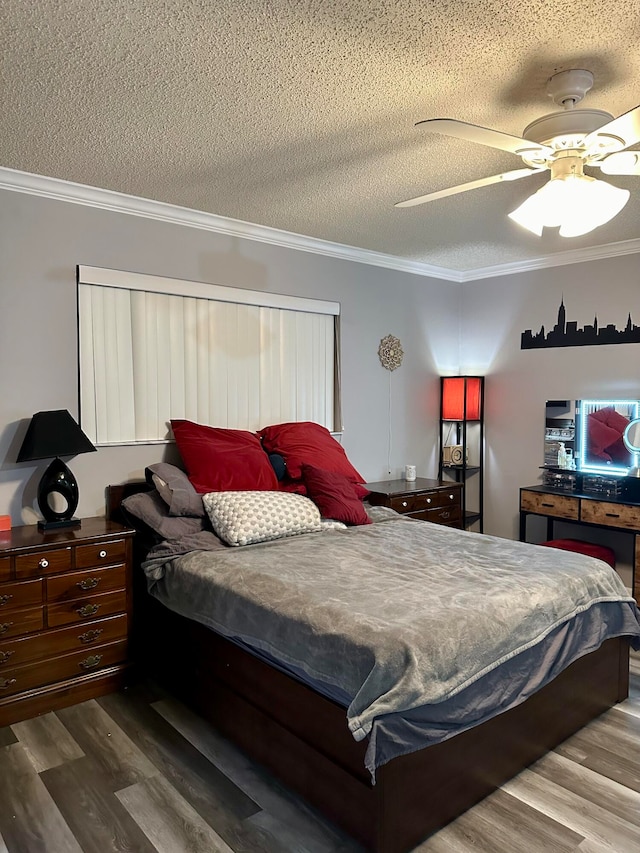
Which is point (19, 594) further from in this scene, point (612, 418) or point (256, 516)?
point (612, 418)

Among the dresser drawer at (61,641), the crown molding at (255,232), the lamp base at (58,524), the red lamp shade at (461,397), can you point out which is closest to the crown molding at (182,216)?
the crown molding at (255,232)

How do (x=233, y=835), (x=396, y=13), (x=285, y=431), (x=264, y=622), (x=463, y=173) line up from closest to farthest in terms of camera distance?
(x=396, y=13)
(x=233, y=835)
(x=264, y=622)
(x=463, y=173)
(x=285, y=431)

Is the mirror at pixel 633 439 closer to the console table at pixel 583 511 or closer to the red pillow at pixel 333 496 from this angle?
the console table at pixel 583 511

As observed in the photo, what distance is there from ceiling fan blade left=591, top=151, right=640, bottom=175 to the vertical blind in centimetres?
233

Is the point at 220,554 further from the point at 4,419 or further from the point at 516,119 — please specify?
the point at 516,119

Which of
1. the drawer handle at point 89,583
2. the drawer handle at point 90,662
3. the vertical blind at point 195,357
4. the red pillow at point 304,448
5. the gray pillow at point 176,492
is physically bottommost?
the drawer handle at point 90,662

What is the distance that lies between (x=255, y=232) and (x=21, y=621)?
264cm

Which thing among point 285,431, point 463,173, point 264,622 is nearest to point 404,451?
point 285,431

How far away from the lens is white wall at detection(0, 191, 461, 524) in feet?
10.3

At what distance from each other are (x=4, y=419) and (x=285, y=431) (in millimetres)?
1637

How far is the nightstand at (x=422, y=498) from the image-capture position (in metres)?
4.31

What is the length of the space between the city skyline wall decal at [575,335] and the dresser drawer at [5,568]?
13.3 ft

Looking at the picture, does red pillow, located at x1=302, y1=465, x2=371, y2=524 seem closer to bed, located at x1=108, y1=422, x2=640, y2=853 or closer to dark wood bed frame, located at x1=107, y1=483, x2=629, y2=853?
bed, located at x1=108, y1=422, x2=640, y2=853

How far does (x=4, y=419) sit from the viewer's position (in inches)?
122
